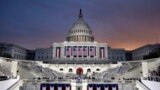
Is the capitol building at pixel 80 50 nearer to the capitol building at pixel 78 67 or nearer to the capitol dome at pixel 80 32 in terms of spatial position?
the capitol building at pixel 78 67

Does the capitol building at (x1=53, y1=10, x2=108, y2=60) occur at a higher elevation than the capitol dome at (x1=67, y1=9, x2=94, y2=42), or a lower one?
lower

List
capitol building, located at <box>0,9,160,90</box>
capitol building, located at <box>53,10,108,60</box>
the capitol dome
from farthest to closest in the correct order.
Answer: the capitol dome, capitol building, located at <box>53,10,108,60</box>, capitol building, located at <box>0,9,160,90</box>

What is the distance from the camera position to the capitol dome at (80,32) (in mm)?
149500

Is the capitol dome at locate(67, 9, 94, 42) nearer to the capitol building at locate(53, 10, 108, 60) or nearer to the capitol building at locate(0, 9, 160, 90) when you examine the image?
the capitol building at locate(0, 9, 160, 90)

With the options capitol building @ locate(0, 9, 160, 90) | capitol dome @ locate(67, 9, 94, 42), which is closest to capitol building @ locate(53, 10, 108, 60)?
capitol building @ locate(0, 9, 160, 90)

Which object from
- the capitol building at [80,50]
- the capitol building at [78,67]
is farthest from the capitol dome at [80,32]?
the capitol building at [80,50]

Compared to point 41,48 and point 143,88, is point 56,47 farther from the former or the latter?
point 143,88

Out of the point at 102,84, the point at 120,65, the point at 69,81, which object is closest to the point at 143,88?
the point at 102,84

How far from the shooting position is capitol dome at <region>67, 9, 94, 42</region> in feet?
490

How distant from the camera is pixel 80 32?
Result: 149875 millimetres

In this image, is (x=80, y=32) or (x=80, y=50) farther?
(x=80, y=32)

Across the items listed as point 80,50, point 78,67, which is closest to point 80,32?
point 80,50

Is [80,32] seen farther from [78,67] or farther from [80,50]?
[78,67]

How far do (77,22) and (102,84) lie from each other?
9331cm
